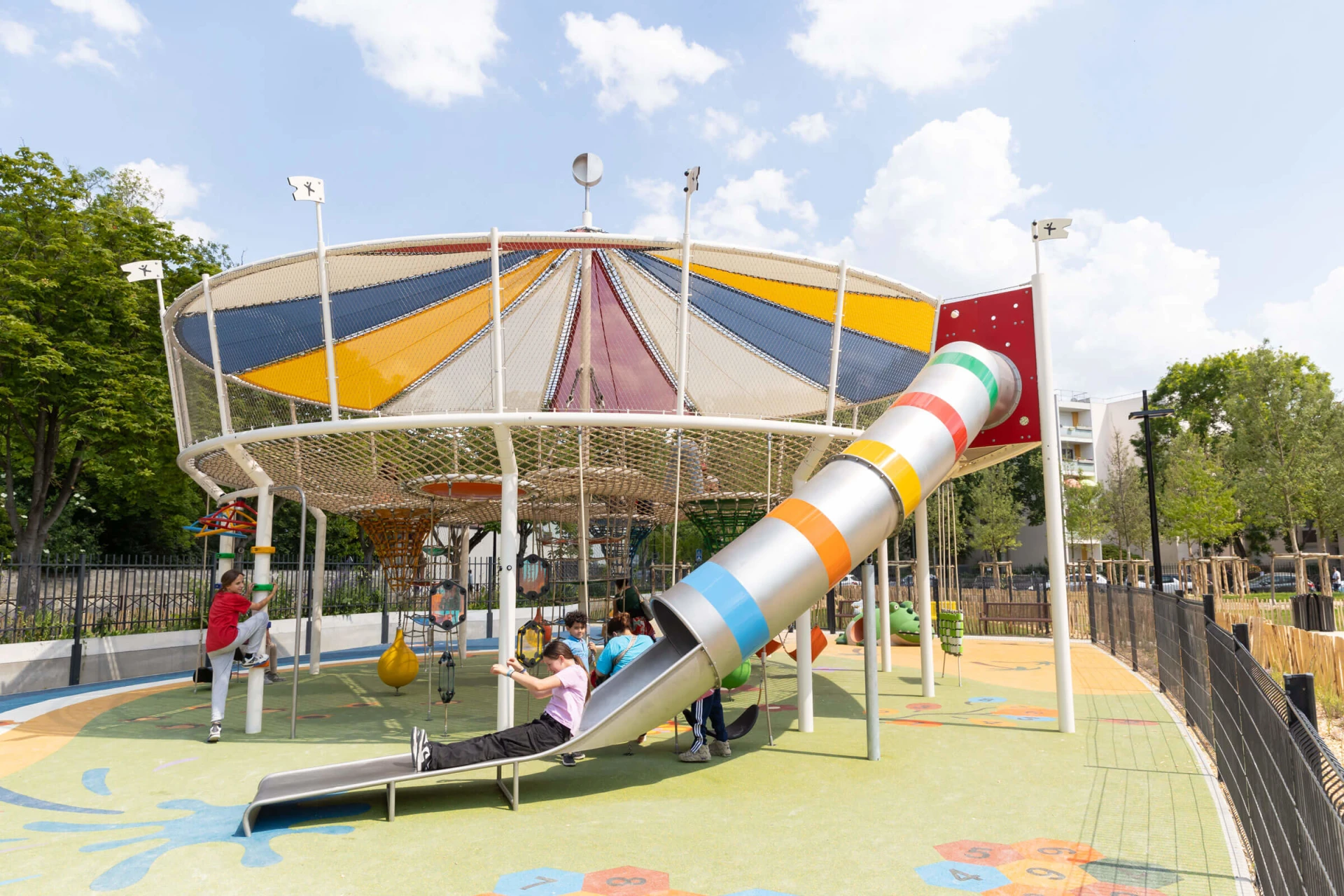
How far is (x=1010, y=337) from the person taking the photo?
403 inches

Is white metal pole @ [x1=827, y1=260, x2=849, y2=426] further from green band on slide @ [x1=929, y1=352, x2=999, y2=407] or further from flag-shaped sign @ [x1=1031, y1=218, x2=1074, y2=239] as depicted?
flag-shaped sign @ [x1=1031, y1=218, x2=1074, y2=239]

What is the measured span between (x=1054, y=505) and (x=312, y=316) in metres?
8.48

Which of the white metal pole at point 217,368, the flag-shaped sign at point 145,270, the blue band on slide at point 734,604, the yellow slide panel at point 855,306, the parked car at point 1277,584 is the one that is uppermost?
the flag-shaped sign at point 145,270

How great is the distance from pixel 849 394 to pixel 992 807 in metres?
4.50

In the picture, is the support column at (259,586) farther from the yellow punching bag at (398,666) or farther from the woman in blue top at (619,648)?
the woman in blue top at (619,648)

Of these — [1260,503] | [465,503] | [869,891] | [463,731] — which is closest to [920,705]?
[463,731]

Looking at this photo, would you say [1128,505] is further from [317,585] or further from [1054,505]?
[317,585]

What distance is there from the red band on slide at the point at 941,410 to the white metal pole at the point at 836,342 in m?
0.66

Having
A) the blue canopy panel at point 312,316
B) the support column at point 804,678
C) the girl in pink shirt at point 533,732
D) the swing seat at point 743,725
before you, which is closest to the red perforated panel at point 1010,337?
the support column at point 804,678

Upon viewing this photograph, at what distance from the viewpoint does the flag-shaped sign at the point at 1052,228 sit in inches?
385

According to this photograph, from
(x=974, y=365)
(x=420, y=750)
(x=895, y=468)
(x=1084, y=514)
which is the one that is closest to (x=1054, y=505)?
(x=974, y=365)

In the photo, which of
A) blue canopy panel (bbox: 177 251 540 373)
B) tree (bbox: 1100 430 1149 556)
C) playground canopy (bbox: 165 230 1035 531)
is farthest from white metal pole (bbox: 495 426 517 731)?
tree (bbox: 1100 430 1149 556)

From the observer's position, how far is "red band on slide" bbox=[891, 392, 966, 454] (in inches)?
333

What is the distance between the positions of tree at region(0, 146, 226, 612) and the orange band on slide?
17595 millimetres
